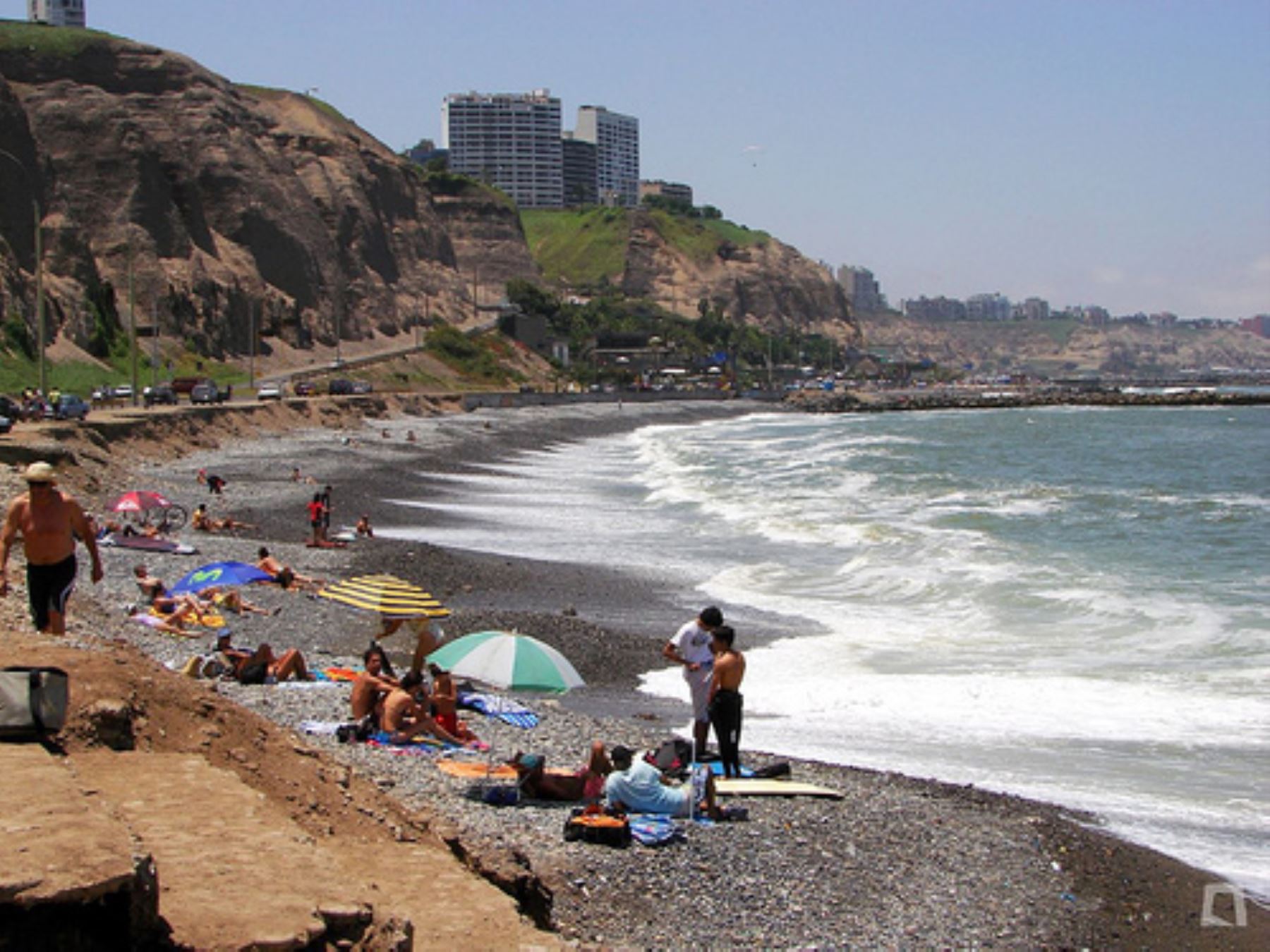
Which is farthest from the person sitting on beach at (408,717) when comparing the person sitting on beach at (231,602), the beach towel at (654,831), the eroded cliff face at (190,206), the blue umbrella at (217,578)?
the eroded cliff face at (190,206)

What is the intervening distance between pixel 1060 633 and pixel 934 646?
6.91ft

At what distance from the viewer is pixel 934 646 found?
18.2 meters

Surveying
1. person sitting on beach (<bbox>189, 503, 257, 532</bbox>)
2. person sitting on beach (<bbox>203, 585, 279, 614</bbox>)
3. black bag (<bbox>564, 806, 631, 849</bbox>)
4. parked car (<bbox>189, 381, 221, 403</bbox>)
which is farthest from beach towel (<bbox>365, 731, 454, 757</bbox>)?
parked car (<bbox>189, 381, 221, 403</bbox>)

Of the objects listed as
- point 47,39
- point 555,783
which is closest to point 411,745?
point 555,783

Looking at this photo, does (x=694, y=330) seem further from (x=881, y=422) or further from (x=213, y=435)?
(x=213, y=435)

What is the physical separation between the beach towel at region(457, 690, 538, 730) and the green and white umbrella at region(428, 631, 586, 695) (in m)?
0.81

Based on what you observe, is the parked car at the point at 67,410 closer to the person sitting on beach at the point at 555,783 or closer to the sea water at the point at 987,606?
the sea water at the point at 987,606

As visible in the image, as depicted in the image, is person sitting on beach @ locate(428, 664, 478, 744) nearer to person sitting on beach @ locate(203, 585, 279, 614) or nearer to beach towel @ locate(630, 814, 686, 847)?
beach towel @ locate(630, 814, 686, 847)

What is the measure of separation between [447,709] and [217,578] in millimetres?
6872

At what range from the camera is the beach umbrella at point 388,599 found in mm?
14438

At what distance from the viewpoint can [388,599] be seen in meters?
14.6

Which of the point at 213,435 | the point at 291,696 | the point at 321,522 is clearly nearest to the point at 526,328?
the point at 213,435

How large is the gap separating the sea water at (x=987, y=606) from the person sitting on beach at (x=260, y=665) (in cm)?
438

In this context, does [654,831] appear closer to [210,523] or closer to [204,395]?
[210,523]
